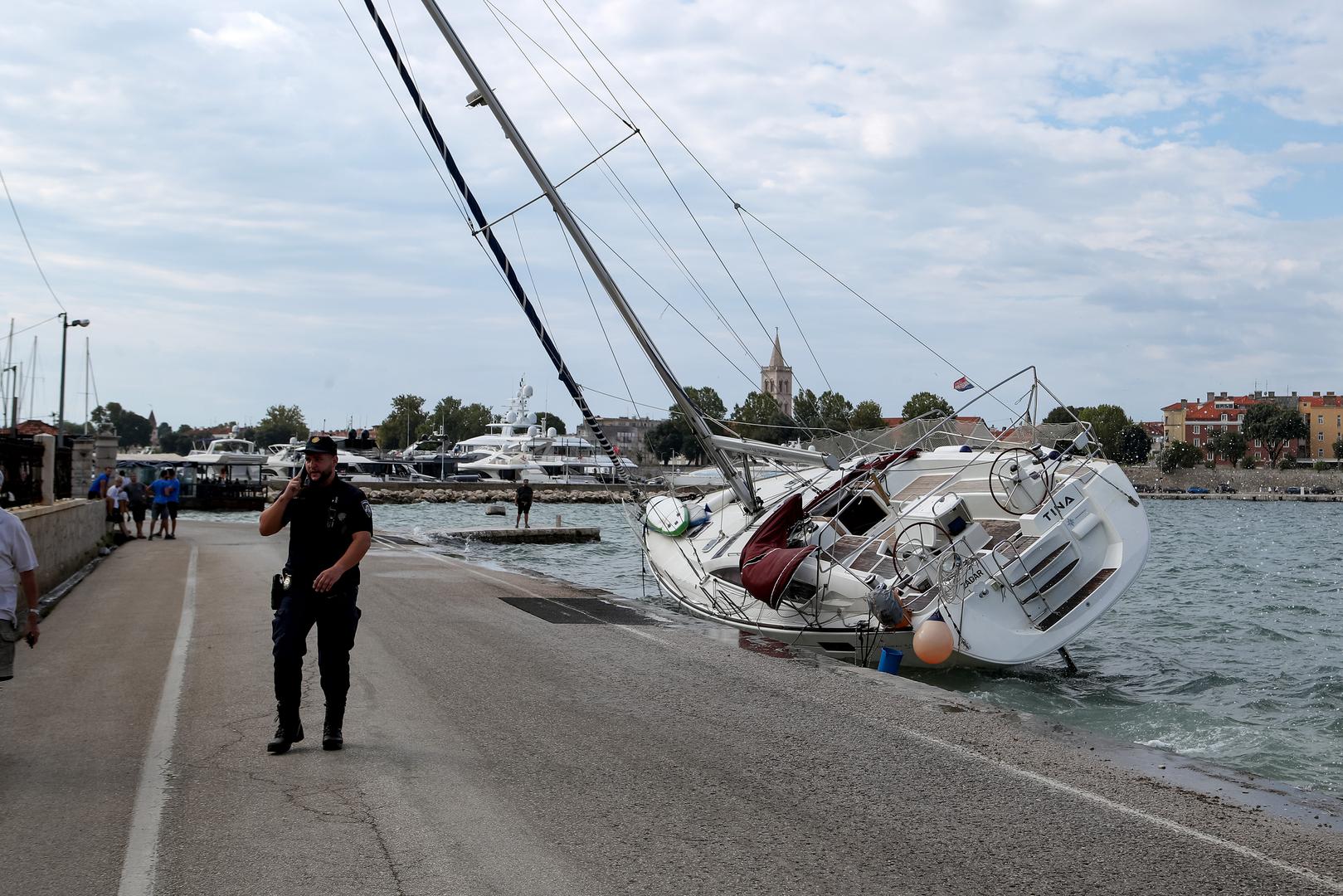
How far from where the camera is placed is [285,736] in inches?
276

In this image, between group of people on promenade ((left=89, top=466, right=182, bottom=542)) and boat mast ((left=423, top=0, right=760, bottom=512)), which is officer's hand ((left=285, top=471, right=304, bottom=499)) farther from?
group of people on promenade ((left=89, top=466, right=182, bottom=542))

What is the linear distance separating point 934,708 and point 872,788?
2568 millimetres

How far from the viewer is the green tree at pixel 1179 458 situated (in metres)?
166

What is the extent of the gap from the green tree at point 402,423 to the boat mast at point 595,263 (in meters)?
157

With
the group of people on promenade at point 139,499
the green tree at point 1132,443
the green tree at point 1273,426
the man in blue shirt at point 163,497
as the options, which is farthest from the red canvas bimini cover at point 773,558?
the green tree at point 1273,426

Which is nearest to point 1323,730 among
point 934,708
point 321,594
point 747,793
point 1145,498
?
point 934,708

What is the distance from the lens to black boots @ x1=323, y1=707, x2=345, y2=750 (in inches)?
279

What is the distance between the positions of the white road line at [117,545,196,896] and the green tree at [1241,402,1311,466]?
18103 cm

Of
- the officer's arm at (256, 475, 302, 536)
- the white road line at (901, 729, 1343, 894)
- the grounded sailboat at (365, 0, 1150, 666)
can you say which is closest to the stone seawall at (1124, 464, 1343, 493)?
the grounded sailboat at (365, 0, 1150, 666)

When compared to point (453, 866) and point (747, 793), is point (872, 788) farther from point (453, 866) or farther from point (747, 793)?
point (453, 866)

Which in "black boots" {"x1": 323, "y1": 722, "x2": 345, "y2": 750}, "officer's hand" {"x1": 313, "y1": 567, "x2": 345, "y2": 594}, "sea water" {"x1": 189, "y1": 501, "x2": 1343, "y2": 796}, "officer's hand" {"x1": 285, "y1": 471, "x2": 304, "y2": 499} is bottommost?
"sea water" {"x1": 189, "y1": 501, "x2": 1343, "y2": 796}

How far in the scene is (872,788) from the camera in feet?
21.6

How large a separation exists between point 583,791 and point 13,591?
3.65 m

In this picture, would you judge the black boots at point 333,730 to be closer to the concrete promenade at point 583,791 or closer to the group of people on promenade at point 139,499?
the concrete promenade at point 583,791
